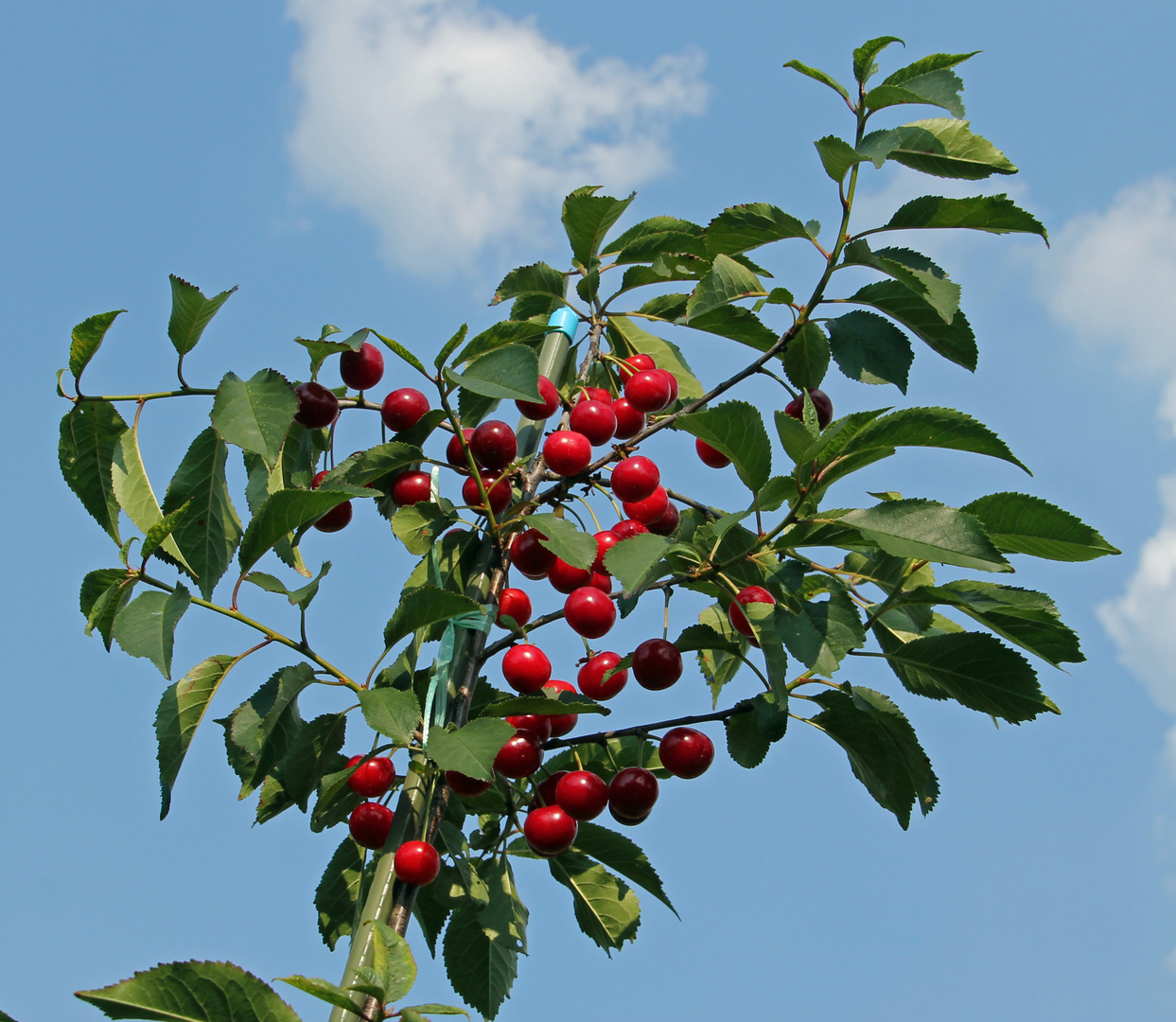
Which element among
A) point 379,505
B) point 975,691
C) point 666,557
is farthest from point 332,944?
point 975,691

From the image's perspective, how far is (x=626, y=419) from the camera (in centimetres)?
211

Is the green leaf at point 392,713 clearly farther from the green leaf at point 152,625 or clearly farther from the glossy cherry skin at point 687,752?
the glossy cherry skin at point 687,752

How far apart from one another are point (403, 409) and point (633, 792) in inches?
35.6

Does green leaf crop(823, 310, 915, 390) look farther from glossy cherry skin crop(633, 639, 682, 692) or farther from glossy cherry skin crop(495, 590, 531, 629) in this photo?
glossy cherry skin crop(495, 590, 531, 629)

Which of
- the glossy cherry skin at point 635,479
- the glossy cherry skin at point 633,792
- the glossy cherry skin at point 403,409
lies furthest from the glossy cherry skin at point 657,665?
the glossy cherry skin at point 403,409

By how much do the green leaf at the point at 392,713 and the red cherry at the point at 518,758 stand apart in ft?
1.02

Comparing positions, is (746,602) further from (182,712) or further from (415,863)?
(182,712)

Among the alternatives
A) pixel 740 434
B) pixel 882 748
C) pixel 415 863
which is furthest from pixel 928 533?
pixel 415 863

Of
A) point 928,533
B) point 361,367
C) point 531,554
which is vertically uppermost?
point 361,367

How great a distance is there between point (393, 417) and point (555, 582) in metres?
0.49

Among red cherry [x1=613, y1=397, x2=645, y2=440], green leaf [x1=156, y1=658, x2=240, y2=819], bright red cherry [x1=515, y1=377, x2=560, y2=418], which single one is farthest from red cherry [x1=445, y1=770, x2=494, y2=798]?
red cherry [x1=613, y1=397, x2=645, y2=440]

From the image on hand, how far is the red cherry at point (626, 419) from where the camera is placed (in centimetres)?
211

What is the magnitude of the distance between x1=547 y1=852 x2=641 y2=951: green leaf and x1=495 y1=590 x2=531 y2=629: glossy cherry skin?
1.62ft

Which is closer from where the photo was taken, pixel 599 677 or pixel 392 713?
pixel 392 713
